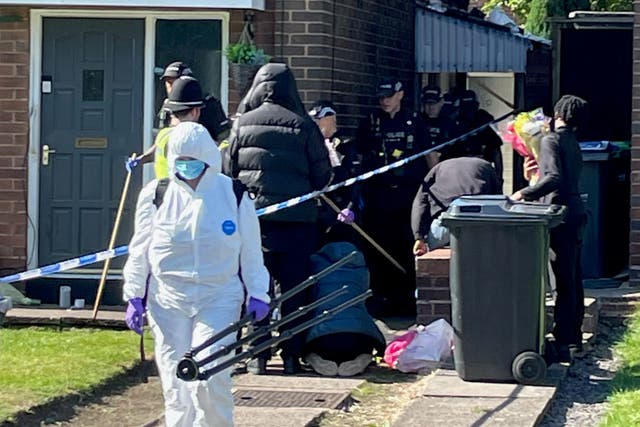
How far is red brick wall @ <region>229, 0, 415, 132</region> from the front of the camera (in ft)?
36.6

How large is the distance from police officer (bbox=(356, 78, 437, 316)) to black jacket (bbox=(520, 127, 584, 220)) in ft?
7.81

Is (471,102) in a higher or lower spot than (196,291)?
higher

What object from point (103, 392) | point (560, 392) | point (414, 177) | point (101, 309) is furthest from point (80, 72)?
point (560, 392)

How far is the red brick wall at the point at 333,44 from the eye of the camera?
11.2 meters

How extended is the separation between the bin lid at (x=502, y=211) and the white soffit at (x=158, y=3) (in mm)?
3205

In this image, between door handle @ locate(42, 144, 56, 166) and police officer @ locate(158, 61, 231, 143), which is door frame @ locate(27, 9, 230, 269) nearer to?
door handle @ locate(42, 144, 56, 166)

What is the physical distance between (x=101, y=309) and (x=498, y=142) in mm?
4401

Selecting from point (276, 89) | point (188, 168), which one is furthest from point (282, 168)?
point (188, 168)

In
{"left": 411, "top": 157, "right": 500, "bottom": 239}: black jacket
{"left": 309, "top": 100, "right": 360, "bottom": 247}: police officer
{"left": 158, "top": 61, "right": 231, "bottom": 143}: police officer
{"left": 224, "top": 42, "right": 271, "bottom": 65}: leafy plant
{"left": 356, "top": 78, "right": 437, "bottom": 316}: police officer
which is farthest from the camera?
{"left": 356, "top": 78, "right": 437, "bottom": 316}: police officer

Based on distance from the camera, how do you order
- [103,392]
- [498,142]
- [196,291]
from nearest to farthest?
[196,291] < [103,392] < [498,142]

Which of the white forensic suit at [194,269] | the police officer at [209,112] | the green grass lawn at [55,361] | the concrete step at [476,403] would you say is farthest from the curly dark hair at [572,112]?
the green grass lawn at [55,361]

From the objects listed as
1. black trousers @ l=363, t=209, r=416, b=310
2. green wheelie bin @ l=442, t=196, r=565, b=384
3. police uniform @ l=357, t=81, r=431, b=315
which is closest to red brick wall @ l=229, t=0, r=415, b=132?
police uniform @ l=357, t=81, r=431, b=315

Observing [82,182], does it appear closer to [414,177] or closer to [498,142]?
[414,177]

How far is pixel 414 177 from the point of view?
11320 mm
